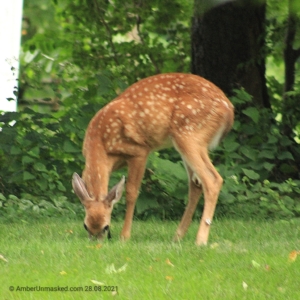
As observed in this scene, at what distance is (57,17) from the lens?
13.5 m

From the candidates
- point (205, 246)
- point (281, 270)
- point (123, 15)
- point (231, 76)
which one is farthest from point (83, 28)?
point (281, 270)

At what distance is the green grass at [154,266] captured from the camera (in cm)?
593

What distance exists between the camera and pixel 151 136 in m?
8.25

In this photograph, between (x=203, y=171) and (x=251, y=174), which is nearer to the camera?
(x=203, y=171)

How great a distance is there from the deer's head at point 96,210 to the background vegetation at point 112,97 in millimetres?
1602

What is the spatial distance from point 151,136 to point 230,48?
3785mm

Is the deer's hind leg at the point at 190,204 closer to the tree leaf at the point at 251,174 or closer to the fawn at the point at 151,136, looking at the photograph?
the fawn at the point at 151,136

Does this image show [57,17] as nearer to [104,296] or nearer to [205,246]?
[205,246]

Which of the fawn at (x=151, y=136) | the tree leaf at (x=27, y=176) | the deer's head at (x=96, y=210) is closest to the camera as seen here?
the deer's head at (x=96, y=210)

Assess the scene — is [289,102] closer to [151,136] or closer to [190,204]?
[190,204]

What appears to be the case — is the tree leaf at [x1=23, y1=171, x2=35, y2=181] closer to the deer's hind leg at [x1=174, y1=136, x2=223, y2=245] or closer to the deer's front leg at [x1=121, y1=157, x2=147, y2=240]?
the deer's front leg at [x1=121, y1=157, x2=147, y2=240]

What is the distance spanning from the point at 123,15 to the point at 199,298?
292 inches

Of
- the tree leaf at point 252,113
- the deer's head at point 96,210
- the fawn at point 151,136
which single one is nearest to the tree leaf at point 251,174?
the tree leaf at point 252,113

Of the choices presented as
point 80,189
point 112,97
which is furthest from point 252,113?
point 80,189
